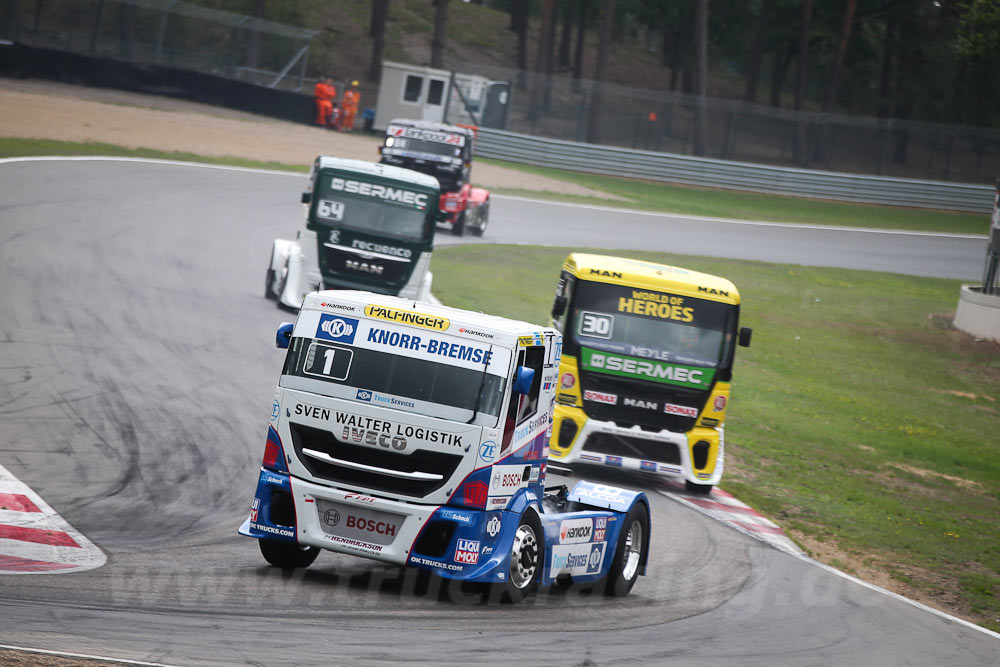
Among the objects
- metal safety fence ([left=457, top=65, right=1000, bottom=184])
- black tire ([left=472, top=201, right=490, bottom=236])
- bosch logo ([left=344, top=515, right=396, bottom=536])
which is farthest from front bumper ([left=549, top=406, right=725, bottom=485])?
metal safety fence ([left=457, top=65, right=1000, bottom=184])

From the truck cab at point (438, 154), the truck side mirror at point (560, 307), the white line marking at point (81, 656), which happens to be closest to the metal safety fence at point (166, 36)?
the truck cab at point (438, 154)

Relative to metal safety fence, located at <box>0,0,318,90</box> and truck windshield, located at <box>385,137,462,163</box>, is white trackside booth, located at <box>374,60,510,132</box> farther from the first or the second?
truck windshield, located at <box>385,137,462,163</box>

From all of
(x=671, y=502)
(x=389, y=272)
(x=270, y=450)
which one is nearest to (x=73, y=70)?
(x=389, y=272)

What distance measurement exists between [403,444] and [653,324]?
22.3 feet

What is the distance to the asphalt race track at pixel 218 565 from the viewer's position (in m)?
7.23

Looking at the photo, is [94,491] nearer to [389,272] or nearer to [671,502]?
[671,502]

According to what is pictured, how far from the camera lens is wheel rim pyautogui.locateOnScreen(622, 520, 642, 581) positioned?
1006 centimetres

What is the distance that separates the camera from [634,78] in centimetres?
8688

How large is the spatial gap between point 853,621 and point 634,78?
79.9 meters

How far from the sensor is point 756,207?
1884 inches

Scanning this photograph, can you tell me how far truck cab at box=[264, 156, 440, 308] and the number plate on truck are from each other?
11830 millimetres

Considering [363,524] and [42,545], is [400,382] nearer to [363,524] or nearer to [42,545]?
[363,524]

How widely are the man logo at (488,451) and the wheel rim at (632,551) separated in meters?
2.17

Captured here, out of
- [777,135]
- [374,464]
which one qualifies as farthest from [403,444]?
[777,135]
